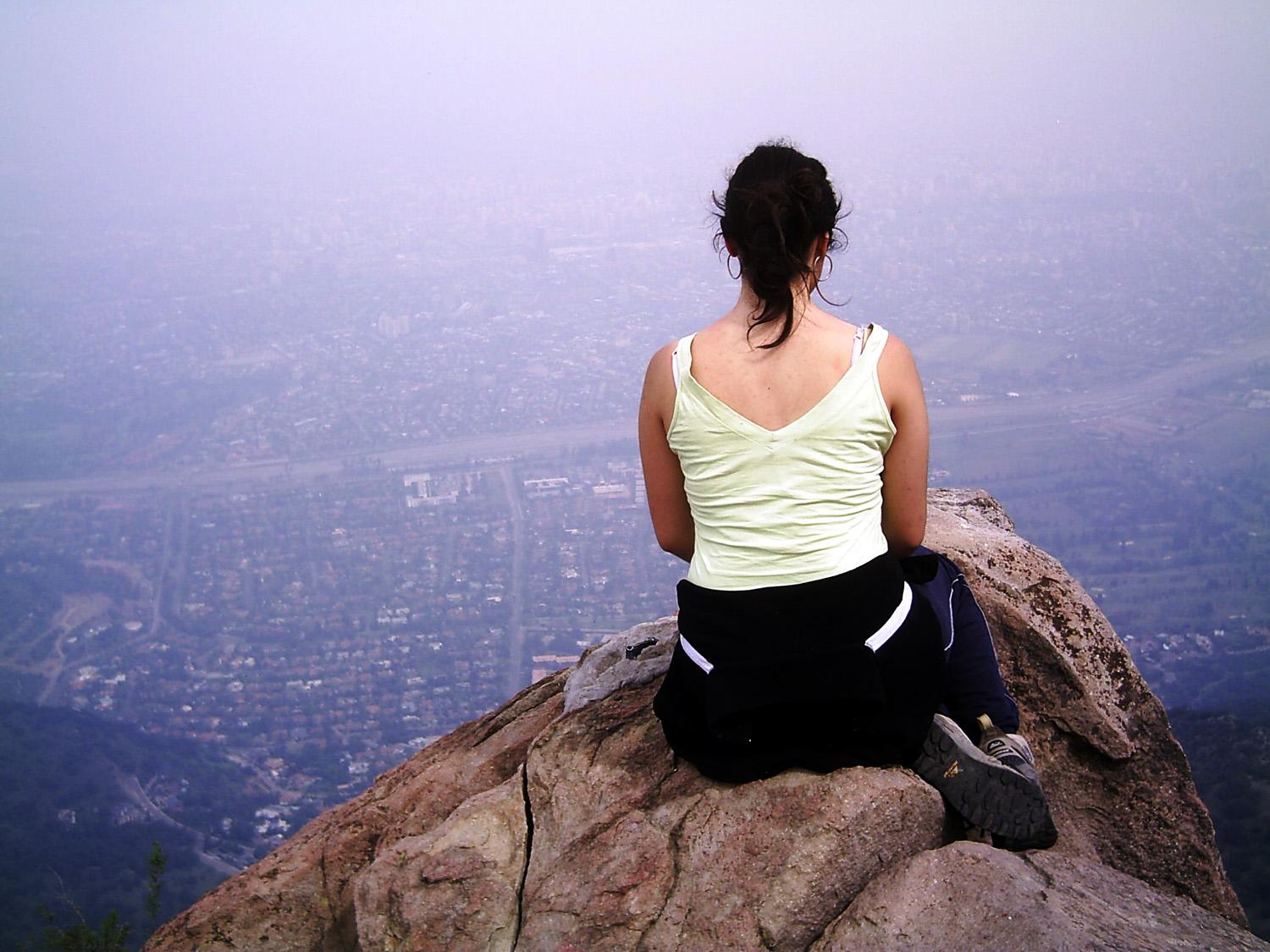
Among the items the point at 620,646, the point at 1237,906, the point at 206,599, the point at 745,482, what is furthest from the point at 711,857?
the point at 206,599

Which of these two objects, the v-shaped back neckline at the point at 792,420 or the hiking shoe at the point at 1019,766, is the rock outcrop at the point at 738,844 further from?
the v-shaped back neckline at the point at 792,420

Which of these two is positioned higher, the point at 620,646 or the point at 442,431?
the point at 620,646

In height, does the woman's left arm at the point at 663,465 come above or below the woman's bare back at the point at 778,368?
below

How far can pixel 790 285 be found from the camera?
10.7 ft

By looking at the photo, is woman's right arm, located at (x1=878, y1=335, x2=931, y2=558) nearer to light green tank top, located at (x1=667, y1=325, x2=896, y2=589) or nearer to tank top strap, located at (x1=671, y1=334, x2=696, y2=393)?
light green tank top, located at (x1=667, y1=325, x2=896, y2=589)

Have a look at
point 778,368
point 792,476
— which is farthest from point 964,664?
point 778,368

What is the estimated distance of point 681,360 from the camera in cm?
338

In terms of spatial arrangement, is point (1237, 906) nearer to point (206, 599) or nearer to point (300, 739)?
point (300, 739)

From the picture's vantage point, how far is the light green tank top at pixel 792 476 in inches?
126

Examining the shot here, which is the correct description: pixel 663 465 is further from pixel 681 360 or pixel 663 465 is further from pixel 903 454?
pixel 903 454

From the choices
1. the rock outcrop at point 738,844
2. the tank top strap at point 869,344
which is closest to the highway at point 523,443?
the rock outcrop at point 738,844

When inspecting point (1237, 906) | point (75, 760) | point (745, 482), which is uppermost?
point (745, 482)

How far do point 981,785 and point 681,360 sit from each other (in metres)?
1.77

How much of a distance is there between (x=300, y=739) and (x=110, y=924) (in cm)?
1771
